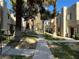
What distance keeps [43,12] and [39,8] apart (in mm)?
1029

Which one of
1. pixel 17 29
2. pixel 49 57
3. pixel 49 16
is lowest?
pixel 49 57

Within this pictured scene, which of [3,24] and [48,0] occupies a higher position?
[48,0]

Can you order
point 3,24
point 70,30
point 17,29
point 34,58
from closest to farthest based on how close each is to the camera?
point 34,58 → point 17,29 → point 3,24 → point 70,30

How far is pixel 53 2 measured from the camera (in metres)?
33.8

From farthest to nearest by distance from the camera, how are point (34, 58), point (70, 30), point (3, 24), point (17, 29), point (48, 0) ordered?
point (70, 30), point (3, 24), point (48, 0), point (17, 29), point (34, 58)

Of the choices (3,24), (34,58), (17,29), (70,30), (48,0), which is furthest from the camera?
(70,30)

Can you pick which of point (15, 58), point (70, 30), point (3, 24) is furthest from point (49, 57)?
point (70, 30)

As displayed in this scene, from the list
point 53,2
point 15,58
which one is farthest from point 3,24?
point 15,58

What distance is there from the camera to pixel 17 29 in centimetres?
1991

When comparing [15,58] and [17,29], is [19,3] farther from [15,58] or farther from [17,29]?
[15,58]

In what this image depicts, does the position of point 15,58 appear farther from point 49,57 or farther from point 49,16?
point 49,16

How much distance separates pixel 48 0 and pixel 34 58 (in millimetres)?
22168

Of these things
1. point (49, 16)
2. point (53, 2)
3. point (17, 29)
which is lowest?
point (17, 29)

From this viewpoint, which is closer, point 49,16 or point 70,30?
point 49,16
